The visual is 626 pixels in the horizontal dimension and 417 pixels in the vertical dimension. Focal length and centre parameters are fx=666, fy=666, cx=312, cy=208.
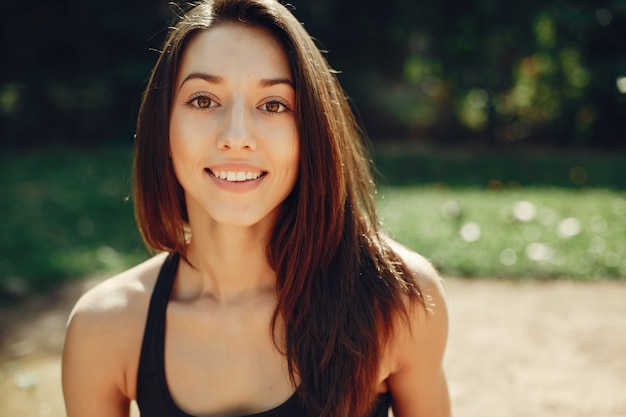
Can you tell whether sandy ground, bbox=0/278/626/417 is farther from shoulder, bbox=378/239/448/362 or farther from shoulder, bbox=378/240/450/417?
shoulder, bbox=378/239/448/362

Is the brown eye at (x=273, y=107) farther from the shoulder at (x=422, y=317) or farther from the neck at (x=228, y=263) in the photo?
the shoulder at (x=422, y=317)

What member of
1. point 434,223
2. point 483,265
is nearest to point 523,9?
point 434,223

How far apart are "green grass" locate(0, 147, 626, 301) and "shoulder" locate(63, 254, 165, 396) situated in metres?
0.86

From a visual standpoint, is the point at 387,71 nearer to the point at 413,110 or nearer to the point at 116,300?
the point at 413,110

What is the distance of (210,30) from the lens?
180 cm

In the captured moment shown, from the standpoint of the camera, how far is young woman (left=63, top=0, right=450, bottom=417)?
69.9 inches

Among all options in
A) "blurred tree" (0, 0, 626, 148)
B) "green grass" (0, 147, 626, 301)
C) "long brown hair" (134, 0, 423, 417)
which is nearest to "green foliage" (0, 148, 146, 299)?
"green grass" (0, 147, 626, 301)

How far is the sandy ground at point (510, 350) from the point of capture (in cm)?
269

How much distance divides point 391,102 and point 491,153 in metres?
1.74

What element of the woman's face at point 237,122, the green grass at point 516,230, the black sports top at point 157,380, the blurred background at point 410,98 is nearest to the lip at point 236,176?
the woman's face at point 237,122

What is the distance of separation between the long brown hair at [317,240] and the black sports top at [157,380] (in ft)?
0.25

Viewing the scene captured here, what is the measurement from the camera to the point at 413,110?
9211 millimetres

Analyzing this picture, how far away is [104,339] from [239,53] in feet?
2.97

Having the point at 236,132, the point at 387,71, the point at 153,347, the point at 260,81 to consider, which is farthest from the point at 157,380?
the point at 387,71
